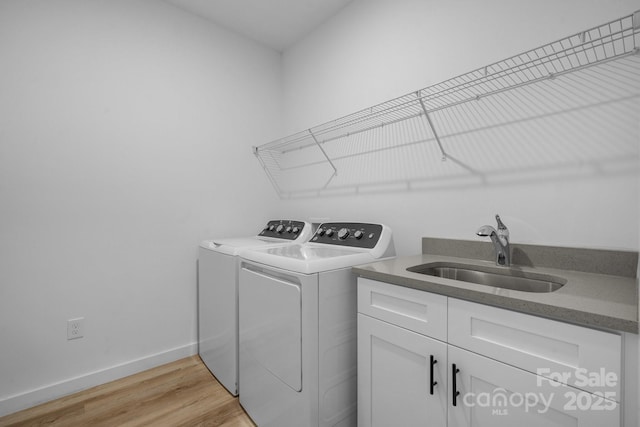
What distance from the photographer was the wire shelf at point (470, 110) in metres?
1.11

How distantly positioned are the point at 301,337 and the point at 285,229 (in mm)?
1134

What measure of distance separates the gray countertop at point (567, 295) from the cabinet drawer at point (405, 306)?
0.11 feet

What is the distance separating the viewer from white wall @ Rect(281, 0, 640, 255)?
117 cm

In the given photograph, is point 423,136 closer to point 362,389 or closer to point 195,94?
point 362,389

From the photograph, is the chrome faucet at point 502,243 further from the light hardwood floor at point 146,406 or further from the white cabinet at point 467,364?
the light hardwood floor at point 146,406

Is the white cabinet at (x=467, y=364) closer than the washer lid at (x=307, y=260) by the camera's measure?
Yes

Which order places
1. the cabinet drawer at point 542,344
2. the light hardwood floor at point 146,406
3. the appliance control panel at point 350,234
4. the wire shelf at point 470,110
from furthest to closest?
the appliance control panel at point 350,234 < the light hardwood floor at point 146,406 < the wire shelf at point 470,110 < the cabinet drawer at point 542,344

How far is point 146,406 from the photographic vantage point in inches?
65.3

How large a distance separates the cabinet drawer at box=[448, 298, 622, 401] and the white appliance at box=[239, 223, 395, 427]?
1.69ft

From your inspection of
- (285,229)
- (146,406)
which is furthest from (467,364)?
(146,406)

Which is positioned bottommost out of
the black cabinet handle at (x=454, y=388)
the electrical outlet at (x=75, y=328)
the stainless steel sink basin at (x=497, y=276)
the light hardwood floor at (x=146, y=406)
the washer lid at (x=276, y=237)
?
the light hardwood floor at (x=146, y=406)

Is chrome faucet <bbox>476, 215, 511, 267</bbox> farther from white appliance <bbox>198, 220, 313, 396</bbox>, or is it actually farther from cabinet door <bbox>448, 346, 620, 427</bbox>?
white appliance <bbox>198, 220, 313, 396</bbox>

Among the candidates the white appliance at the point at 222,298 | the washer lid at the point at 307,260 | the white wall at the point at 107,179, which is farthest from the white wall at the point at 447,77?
the white wall at the point at 107,179

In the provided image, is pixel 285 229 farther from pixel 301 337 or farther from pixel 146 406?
pixel 146 406
